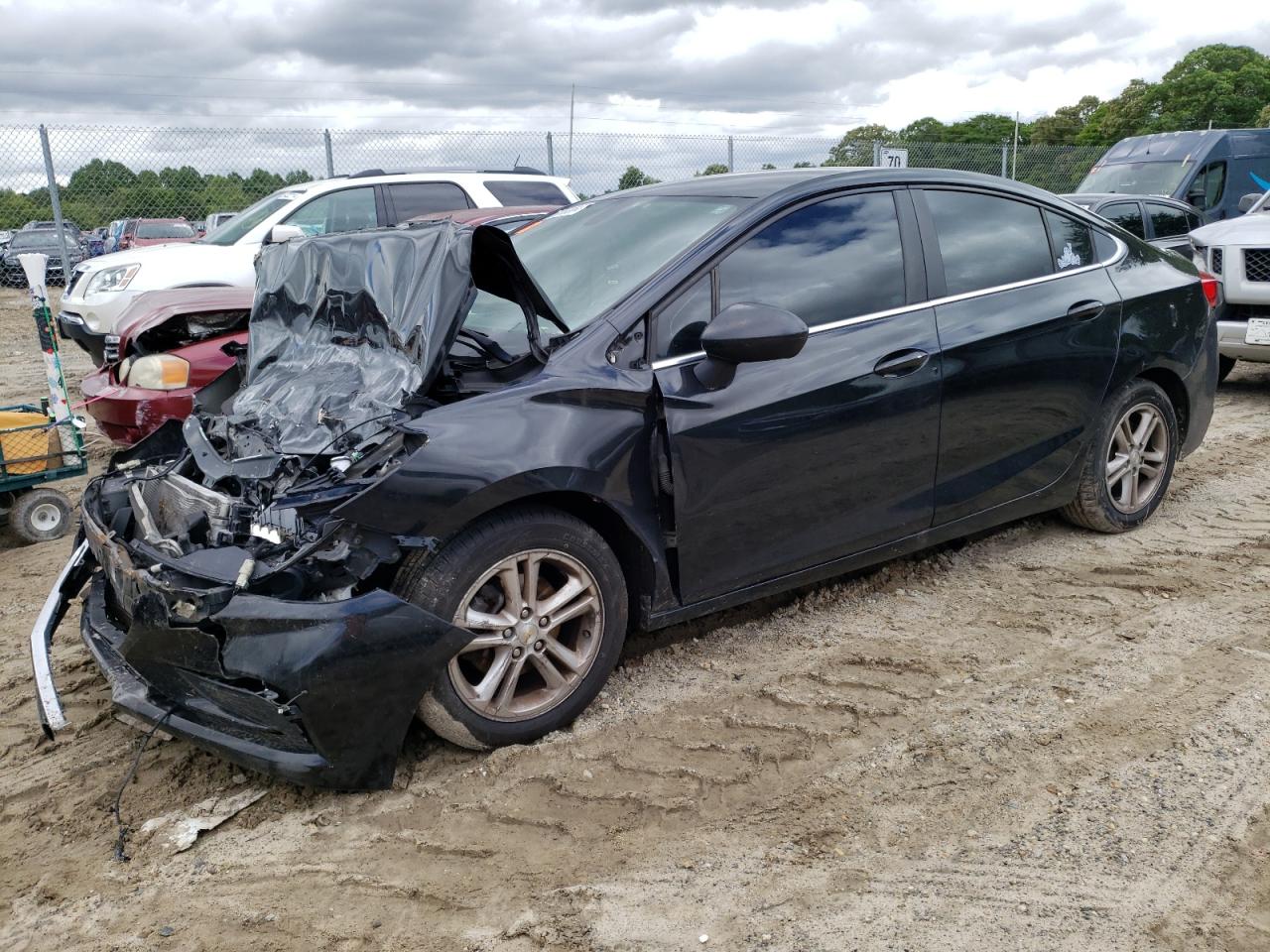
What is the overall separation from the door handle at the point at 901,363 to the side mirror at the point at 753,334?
2.04ft

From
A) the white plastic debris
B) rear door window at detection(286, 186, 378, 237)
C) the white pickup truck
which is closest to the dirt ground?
the white plastic debris

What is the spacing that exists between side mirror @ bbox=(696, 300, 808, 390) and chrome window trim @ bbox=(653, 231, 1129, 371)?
0.15 metres

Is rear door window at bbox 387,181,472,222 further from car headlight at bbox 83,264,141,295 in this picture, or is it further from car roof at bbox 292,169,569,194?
car headlight at bbox 83,264,141,295

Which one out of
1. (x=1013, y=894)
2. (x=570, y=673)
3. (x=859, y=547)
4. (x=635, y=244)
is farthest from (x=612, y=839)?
(x=635, y=244)

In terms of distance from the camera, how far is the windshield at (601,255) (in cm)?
365

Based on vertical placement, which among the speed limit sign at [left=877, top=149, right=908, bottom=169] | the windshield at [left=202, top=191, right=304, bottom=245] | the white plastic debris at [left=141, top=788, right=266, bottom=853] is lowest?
the white plastic debris at [left=141, top=788, right=266, bottom=853]

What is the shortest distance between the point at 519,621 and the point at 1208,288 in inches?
155

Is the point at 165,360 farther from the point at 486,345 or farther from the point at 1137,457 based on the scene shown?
the point at 1137,457

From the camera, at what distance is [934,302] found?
4.07 m

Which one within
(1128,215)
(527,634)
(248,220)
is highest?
(248,220)

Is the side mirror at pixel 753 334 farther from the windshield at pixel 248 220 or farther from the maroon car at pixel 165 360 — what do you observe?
the windshield at pixel 248 220

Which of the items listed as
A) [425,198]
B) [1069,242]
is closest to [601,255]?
[1069,242]

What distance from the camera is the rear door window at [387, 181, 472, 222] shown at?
973cm

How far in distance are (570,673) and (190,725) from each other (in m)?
1.10
